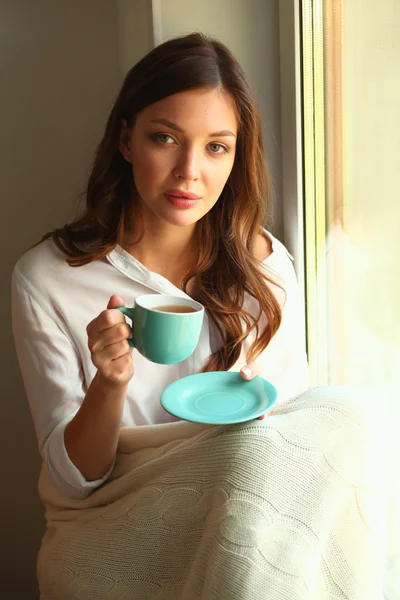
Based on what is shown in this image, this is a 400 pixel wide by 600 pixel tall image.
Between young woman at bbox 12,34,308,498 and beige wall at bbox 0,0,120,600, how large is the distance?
0.37m

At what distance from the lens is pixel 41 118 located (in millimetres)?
1705

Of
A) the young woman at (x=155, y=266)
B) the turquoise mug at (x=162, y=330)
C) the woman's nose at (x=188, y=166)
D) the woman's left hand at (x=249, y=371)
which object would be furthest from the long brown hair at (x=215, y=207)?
the turquoise mug at (x=162, y=330)

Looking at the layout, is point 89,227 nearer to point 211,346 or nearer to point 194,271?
point 194,271

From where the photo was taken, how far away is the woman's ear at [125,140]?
1332mm

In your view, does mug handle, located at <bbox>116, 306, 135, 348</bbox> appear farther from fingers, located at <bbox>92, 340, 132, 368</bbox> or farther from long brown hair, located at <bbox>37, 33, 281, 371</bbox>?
long brown hair, located at <bbox>37, 33, 281, 371</bbox>

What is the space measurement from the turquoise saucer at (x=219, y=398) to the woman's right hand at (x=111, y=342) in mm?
86

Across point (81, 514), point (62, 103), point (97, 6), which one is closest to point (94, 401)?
point (81, 514)

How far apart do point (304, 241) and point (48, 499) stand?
80 cm

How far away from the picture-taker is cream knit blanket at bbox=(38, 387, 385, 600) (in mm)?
941

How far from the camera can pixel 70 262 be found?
4.34 ft

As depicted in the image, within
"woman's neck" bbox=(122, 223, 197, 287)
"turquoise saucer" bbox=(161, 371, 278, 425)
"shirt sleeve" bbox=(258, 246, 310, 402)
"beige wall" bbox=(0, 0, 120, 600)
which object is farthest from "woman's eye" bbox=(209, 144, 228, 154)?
"beige wall" bbox=(0, 0, 120, 600)

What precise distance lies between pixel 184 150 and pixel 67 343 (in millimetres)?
426

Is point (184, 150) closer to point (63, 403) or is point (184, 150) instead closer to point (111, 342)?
point (111, 342)

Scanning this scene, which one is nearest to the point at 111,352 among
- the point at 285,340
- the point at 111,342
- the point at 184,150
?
the point at 111,342
